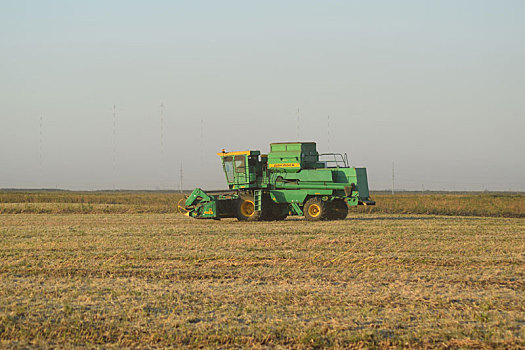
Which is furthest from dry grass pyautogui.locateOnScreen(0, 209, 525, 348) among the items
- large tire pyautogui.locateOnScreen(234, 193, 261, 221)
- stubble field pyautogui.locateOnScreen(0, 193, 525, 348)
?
large tire pyautogui.locateOnScreen(234, 193, 261, 221)

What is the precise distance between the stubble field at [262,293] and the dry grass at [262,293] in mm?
23

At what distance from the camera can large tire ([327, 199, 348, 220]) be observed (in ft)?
83.8

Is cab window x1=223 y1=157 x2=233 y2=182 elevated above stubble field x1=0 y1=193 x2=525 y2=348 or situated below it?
above

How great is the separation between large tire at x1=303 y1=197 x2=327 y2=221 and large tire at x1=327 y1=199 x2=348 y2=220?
0.46 m

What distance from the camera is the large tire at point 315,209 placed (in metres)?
25.0

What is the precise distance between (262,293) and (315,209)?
53.8 ft

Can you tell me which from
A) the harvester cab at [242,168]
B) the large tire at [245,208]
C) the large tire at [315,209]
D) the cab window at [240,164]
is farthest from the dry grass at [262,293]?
the cab window at [240,164]

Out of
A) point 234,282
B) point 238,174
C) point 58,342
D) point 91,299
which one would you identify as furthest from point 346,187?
point 58,342

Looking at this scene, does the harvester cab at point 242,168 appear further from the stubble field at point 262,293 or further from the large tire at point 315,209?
the stubble field at point 262,293

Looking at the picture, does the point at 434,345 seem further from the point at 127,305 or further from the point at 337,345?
the point at 127,305

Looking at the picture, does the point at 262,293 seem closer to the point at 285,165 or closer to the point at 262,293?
the point at 262,293

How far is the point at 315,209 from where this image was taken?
2542 cm

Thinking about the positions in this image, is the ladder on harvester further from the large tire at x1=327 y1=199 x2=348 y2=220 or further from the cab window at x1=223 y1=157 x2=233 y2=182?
the large tire at x1=327 y1=199 x2=348 y2=220

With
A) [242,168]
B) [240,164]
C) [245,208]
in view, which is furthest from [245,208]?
[240,164]
